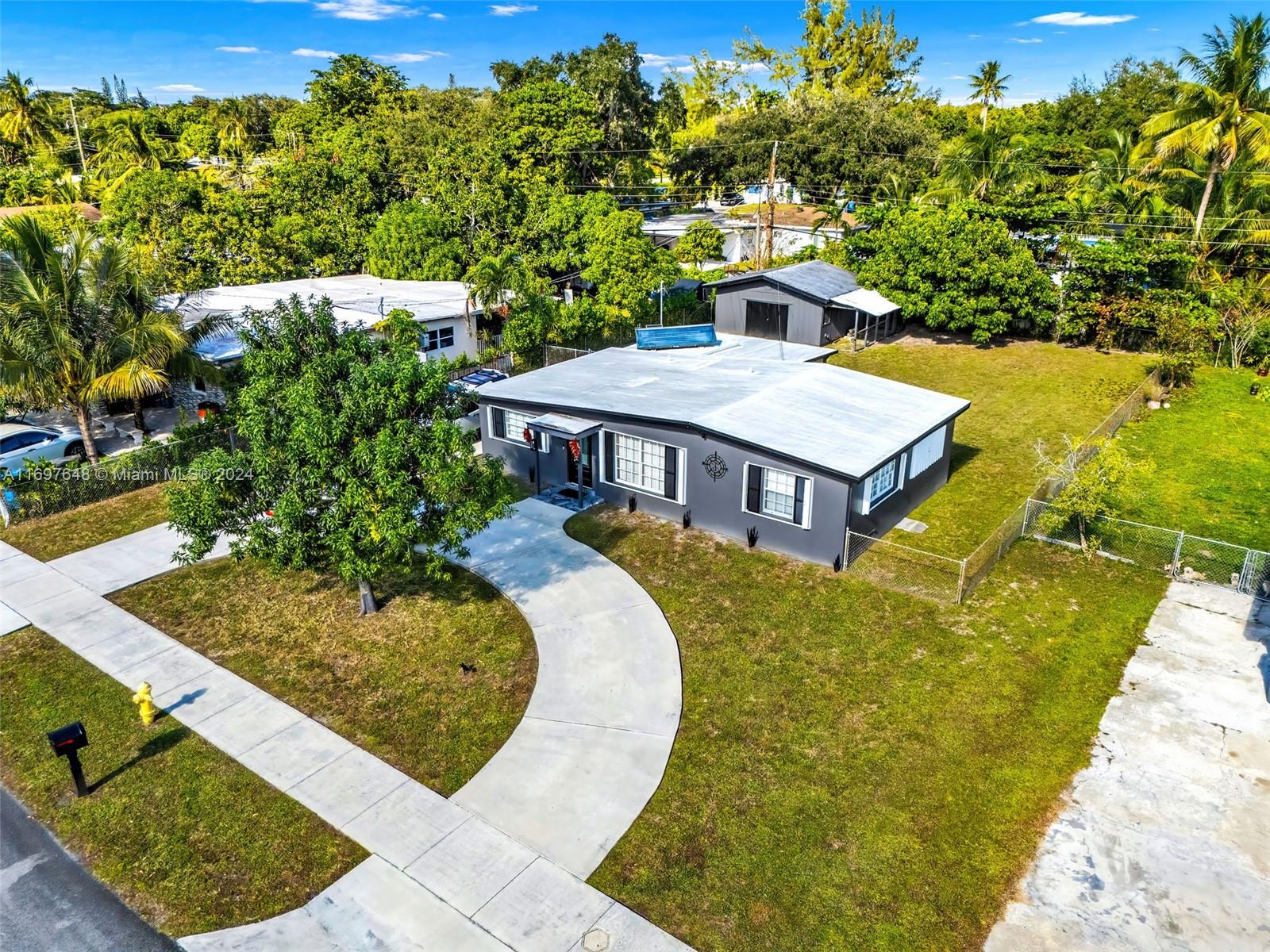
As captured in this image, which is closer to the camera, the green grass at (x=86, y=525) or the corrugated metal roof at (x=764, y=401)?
the corrugated metal roof at (x=764, y=401)

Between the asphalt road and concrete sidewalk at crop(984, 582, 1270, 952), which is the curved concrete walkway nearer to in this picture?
the asphalt road

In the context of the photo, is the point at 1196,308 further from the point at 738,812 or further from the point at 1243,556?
the point at 738,812

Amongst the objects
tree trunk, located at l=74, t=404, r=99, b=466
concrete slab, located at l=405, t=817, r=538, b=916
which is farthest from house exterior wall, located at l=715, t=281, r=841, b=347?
concrete slab, located at l=405, t=817, r=538, b=916

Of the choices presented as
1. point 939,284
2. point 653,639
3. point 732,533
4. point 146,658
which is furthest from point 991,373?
point 146,658

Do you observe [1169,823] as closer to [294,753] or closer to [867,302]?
[294,753]

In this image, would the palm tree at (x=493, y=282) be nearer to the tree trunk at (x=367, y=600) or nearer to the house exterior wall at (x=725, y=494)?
the house exterior wall at (x=725, y=494)

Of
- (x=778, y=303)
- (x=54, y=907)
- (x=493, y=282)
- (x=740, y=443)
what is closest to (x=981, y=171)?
(x=778, y=303)

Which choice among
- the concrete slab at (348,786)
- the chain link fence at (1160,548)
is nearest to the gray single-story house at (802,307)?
the chain link fence at (1160,548)
